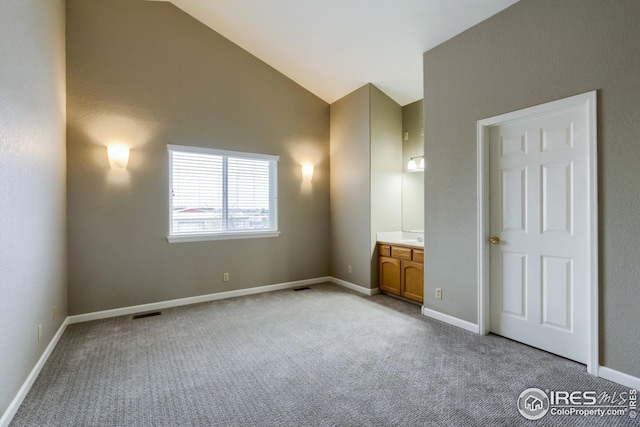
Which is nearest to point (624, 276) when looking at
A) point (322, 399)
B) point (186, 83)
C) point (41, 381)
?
point (322, 399)

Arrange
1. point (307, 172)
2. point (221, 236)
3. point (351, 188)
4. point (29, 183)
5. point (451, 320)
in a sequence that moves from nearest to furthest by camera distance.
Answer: point (29, 183) → point (451, 320) → point (221, 236) → point (351, 188) → point (307, 172)

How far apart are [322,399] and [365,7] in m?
3.66

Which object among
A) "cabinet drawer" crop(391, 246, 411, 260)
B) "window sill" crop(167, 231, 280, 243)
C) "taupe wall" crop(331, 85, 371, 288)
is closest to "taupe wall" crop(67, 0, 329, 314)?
"window sill" crop(167, 231, 280, 243)

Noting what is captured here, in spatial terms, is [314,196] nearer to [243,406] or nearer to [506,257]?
[506,257]

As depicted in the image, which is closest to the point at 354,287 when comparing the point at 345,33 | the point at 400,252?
the point at 400,252

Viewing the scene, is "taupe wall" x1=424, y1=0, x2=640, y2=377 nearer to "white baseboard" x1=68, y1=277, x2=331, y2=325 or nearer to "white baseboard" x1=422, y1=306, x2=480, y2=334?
"white baseboard" x1=422, y1=306, x2=480, y2=334

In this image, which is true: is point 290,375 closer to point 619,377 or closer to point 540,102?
point 619,377

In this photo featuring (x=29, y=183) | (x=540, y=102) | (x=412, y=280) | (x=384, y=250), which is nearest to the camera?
(x=29, y=183)

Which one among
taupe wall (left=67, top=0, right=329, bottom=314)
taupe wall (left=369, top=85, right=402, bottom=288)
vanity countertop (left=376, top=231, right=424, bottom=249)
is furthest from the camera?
taupe wall (left=369, top=85, right=402, bottom=288)

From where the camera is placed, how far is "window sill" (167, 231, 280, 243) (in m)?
4.12

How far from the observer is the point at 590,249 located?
2.38 metres

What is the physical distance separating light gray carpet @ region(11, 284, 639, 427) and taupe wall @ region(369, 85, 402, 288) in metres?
1.55

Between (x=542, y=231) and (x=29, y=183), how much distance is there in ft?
14.0

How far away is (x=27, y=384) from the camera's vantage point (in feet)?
7.23
